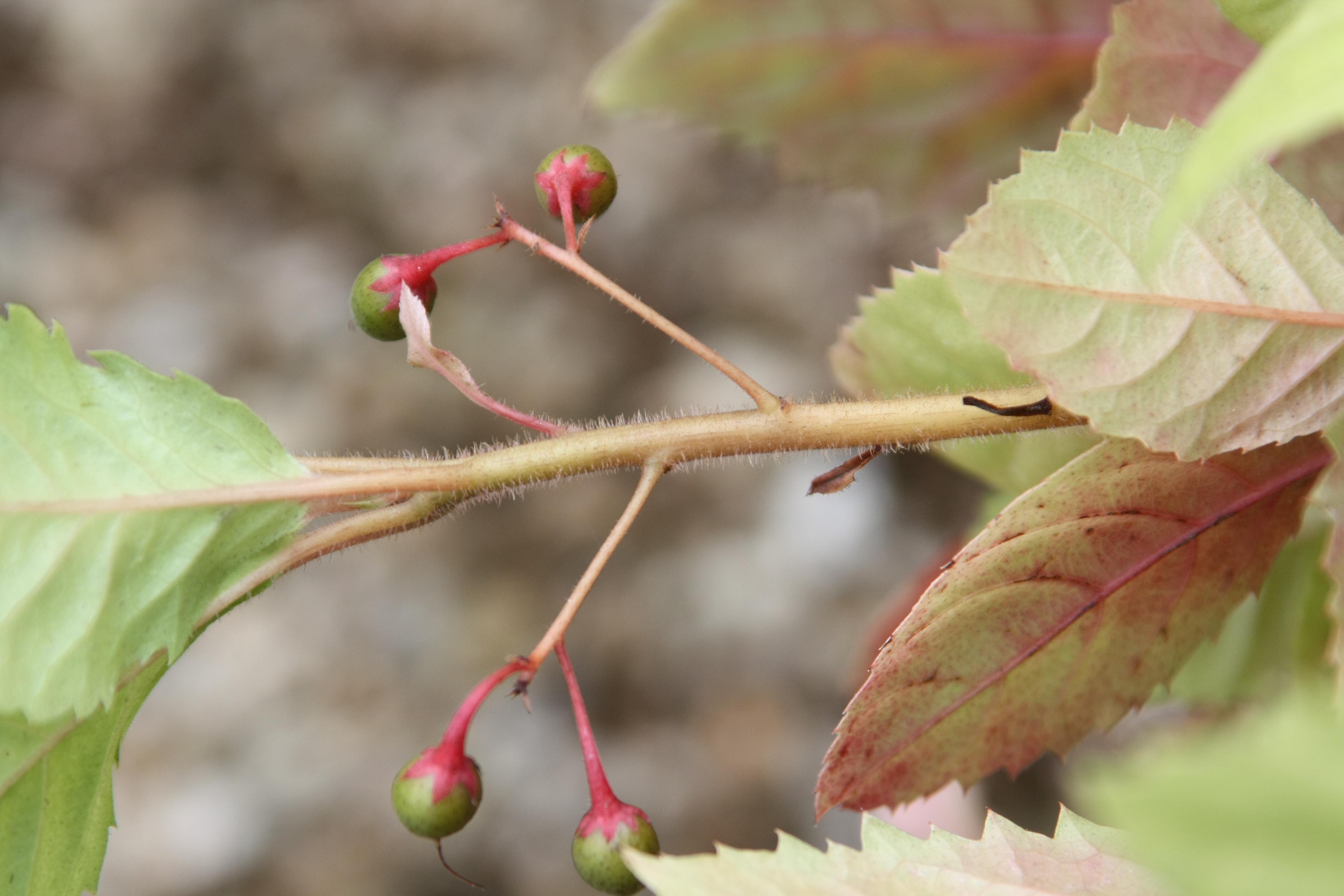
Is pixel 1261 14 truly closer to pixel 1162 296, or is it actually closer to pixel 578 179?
pixel 1162 296

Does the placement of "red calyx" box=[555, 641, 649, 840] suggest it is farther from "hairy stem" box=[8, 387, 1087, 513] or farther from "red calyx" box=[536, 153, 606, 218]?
"red calyx" box=[536, 153, 606, 218]

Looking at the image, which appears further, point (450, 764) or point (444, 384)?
point (444, 384)

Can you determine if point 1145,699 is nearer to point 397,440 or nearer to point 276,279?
point 397,440

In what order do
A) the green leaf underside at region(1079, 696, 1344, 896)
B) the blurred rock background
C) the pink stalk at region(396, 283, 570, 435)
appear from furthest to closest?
the blurred rock background, the pink stalk at region(396, 283, 570, 435), the green leaf underside at region(1079, 696, 1344, 896)

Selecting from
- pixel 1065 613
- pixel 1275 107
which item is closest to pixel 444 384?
pixel 1065 613

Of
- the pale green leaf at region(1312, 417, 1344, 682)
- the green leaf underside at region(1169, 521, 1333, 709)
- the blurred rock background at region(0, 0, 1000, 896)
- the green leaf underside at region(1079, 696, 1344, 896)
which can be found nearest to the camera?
the green leaf underside at region(1079, 696, 1344, 896)

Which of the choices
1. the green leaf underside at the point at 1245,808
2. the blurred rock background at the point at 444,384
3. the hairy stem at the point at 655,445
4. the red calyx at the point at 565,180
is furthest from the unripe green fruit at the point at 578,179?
the blurred rock background at the point at 444,384

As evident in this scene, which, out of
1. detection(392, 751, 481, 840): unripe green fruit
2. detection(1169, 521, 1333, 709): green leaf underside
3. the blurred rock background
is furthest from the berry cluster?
the blurred rock background

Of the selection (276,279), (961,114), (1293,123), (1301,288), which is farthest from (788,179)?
(276,279)
